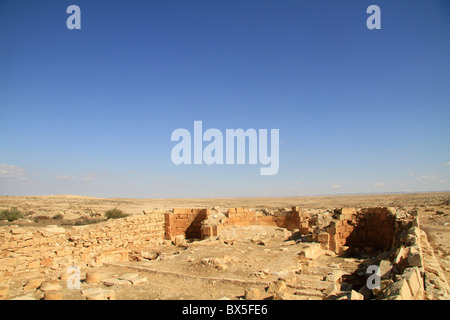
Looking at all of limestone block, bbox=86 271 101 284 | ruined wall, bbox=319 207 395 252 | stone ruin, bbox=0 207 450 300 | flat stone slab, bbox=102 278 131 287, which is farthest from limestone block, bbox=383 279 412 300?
ruined wall, bbox=319 207 395 252

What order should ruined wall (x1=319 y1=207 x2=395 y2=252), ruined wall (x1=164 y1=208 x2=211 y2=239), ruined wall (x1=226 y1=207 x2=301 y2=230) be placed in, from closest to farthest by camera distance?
ruined wall (x1=319 y1=207 x2=395 y2=252)
ruined wall (x1=164 y1=208 x2=211 y2=239)
ruined wall (x1=226 y1=207 x2=301 y2=230)

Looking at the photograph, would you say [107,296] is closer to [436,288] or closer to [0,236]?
[0,236]

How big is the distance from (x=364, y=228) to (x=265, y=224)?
5.75 m

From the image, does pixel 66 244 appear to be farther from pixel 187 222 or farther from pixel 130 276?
pixel 187 222

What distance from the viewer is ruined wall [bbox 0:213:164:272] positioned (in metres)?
9.31

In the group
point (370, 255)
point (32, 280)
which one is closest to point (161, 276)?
point (32, 280)

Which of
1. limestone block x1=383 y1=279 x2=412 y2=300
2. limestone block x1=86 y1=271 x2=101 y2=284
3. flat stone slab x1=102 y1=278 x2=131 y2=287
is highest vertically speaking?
limestone block x1=383 y1=279 x2=412 y2=300

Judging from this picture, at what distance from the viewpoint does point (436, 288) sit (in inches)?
205

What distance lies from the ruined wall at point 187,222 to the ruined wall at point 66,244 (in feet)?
7.47

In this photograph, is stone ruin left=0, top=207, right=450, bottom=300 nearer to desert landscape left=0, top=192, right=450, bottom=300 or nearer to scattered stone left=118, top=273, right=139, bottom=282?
desert landscape left=0, top=192, right=450, bottom=300

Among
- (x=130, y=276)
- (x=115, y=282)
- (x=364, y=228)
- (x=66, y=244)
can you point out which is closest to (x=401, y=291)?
(x=115, y=282)

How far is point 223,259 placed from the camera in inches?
421

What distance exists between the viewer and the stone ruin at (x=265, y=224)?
598 centimetres
